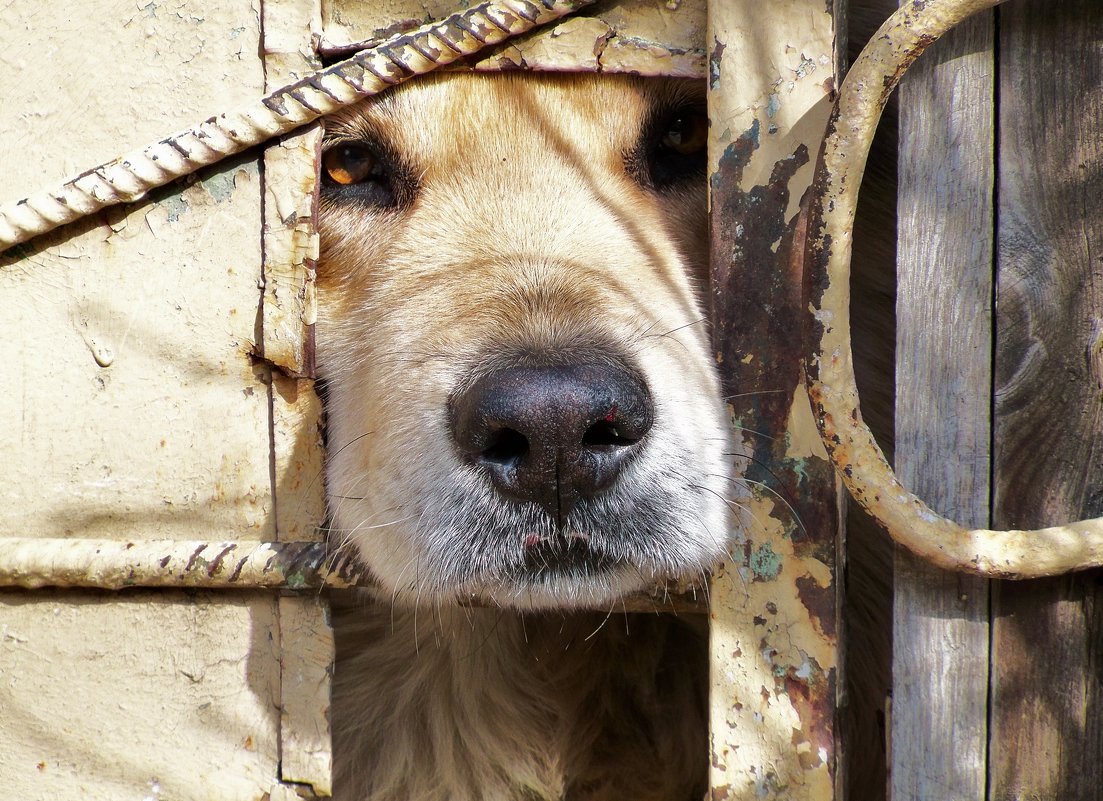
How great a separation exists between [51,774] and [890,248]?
7.12 feet

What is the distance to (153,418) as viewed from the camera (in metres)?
1.87

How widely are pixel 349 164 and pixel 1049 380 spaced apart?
153 centimetres

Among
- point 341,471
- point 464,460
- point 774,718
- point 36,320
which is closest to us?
point 774,718

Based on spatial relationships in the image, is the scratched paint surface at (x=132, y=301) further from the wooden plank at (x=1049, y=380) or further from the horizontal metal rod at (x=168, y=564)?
the wooden plank at (x=1049, y=380)

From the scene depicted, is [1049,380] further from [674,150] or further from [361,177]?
[361,177]

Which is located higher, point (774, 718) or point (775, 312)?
point (775, 312)

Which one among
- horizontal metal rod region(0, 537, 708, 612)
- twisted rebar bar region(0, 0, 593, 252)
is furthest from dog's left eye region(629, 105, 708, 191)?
horizontal metal rod region(0, 537, 708, 612)

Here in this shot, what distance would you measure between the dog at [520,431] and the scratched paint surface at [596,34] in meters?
0.19

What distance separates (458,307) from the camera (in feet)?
6.23

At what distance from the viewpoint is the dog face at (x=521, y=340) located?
5.56ft

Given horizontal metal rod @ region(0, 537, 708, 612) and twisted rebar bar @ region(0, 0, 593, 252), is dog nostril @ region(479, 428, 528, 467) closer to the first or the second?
horizontal metal rod @ region(0, 537, 708, 612)

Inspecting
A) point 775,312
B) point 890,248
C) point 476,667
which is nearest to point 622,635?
point 476,667

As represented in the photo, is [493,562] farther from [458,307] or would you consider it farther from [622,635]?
[622,635]

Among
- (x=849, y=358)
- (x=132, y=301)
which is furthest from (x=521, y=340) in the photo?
(x=132, y=301)
